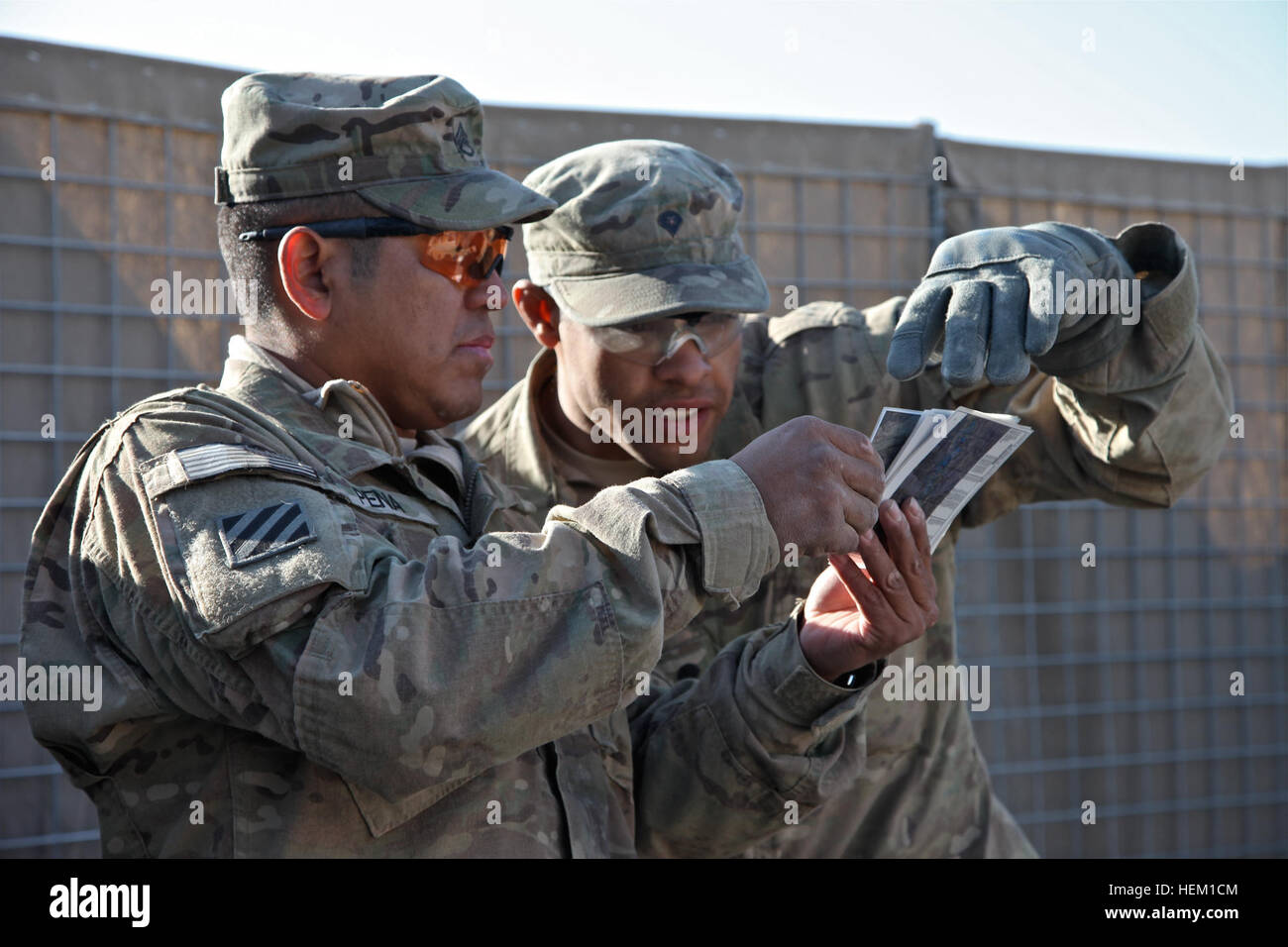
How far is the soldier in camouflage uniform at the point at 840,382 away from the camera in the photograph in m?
2.69

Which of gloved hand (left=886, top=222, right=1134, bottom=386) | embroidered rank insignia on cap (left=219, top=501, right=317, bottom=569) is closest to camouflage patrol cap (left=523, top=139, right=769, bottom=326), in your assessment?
gloved hand (left=886, top=222, right=1134, bottom=386)

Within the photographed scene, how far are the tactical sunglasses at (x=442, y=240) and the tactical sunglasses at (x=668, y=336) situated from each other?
0.70 m

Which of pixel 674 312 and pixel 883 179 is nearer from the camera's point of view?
pixel 674 312

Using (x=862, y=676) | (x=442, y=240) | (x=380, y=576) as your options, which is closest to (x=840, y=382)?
(x=862, y=676)

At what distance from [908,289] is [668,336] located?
97.1 inches

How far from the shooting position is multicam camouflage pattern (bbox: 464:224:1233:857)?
2746 millimetres

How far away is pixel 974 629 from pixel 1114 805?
98cm

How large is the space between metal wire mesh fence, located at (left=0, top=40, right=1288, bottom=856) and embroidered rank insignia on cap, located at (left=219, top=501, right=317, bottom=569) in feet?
8.97

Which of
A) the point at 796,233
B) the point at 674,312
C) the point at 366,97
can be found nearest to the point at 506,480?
the point at 674,312

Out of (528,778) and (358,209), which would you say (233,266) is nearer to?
(358,209)

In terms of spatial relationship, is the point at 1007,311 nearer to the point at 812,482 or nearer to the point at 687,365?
the point at 812,482

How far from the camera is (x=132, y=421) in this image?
1.89 meters

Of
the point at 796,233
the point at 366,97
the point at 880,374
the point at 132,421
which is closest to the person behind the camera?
the point at 132,421

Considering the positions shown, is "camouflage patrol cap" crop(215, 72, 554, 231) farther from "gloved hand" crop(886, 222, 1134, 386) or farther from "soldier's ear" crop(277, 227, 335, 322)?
"gloved hand" crop(886, 222, 1134, 386)
